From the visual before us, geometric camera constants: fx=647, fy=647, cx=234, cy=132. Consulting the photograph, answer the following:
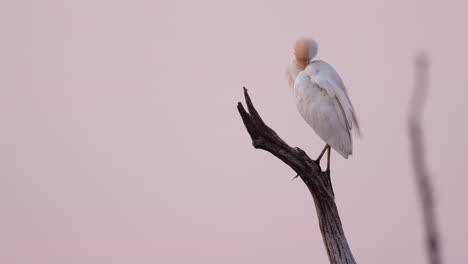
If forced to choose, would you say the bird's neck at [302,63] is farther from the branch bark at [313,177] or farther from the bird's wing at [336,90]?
the branch bark at [313,177]

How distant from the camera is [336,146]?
830cm

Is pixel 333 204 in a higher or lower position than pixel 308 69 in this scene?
lower

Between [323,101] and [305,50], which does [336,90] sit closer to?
[323,101]

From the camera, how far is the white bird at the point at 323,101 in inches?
326

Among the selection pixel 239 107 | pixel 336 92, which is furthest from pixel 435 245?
pixel 336 92

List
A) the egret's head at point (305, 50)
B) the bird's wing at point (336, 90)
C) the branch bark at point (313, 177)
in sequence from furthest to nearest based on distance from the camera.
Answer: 1. the egret's head at point (305, 50)
2. the bird's wing at point (336, 90)
3. the branch bark at point (313, 177)

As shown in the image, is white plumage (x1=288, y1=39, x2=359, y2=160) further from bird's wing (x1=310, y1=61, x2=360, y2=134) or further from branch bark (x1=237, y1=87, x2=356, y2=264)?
branch bark (x1=237, y1=87, x2=356, y2=264)

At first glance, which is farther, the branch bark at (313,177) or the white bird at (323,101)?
the white bird at (323,101)

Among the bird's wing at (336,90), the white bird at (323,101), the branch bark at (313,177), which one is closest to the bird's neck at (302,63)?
the white bird at (323,101)

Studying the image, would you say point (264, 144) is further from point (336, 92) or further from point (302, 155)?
point (336, 92)

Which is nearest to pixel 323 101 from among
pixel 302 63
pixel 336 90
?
pixel 336 90

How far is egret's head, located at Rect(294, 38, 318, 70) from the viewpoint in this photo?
8727 mm

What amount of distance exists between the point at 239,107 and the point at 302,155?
0.96 m

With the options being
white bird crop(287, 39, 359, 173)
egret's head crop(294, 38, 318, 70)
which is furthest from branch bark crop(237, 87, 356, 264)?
egret's head crop(294, 38, 318, 70)
